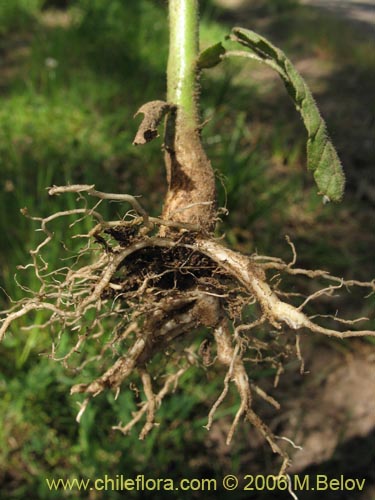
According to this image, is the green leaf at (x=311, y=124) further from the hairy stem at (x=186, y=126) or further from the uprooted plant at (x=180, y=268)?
the hairy stem at (x=186, y=126)

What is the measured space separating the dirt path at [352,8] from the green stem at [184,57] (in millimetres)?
4285

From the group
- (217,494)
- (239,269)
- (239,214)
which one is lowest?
(217,494)

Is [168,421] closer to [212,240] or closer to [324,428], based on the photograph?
[324,428]

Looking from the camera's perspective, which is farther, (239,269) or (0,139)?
(0,139)

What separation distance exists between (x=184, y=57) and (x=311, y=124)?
0.99 feet

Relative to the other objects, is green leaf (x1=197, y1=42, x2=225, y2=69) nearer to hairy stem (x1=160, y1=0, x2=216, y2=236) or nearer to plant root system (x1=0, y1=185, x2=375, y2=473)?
hairy stem (x1=160, y1=0, x2=216, y2=236)

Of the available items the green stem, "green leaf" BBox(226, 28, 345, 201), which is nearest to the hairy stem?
the green stem

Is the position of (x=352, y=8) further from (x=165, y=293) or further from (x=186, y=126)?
(x=165, y=293)

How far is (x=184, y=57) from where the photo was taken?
3.59ft

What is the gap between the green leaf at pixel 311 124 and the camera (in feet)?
3.17

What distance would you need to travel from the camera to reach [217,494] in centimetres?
145

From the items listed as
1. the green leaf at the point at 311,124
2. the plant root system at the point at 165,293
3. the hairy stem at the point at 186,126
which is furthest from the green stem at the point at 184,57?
the plant root system at the point at 165,293

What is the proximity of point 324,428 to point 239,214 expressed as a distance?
84 cm

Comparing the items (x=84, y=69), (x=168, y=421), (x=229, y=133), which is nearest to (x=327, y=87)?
(x=229, y=133)
